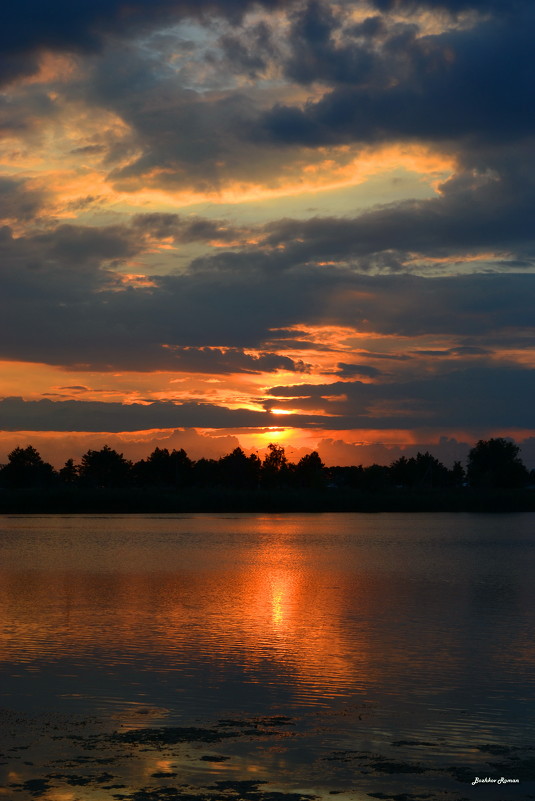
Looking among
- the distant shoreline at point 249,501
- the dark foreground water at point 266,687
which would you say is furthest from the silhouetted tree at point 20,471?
the dark foreground water at point 266,687

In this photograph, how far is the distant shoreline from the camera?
127188mm

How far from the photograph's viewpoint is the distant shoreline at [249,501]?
417 ft

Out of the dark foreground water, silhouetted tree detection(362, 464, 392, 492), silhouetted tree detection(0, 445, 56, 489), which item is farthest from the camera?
silhouetted tree detection(0, 445, 56, 489)

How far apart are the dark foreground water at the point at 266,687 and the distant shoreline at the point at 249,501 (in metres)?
88.6

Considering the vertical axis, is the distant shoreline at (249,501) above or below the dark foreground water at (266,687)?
above

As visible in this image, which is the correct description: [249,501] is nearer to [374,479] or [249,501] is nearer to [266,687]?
[374,479]

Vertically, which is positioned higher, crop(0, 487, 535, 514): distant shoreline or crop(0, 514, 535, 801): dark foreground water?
crop(0, 487, 535, 514): distant shoreline

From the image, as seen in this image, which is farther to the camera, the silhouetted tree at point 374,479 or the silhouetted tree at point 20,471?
the silhouetted tree at point 20,471

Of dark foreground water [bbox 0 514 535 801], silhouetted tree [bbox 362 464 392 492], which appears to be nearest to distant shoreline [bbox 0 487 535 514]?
silhouetted tree [bbox 362 464 392 492]

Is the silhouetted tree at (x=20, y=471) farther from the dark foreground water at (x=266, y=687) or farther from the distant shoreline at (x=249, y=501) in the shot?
the dark foreground water at (x=266, y=687)

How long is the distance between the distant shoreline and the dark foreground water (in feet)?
291

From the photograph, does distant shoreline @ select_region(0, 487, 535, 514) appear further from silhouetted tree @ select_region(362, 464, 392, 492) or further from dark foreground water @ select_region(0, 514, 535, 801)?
dark foreground water @ select_region(0, 514, 535, 801)

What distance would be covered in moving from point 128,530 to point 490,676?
65220mm

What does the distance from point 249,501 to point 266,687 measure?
11855cm
